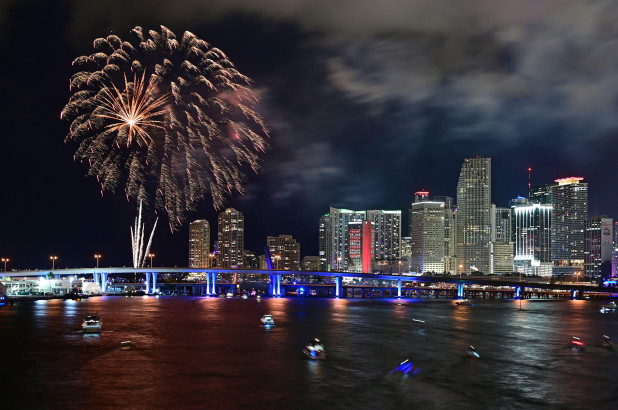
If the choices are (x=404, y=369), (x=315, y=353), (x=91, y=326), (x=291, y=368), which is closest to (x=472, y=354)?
(x=404, y=369)

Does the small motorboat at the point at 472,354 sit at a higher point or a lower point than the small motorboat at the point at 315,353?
lower

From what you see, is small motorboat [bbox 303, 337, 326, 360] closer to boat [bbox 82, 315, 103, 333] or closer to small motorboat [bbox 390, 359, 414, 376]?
small motorboat [bbox 390, 359, 414, 376]

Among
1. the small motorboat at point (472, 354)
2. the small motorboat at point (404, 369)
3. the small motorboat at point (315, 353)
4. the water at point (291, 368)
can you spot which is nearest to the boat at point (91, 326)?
the water at point (291, 368)

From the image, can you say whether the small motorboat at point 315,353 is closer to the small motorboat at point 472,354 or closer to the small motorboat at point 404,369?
the small motorboat at point 404,369

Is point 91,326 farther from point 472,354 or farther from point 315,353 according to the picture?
point 472,354

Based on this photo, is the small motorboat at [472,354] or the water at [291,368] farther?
the small motorboat at [472,354]

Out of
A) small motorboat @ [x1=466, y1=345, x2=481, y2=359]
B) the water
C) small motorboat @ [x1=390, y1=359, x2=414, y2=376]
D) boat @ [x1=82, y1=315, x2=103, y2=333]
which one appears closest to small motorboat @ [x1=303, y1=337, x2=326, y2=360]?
the water

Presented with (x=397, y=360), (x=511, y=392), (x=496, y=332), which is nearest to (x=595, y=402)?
(x=511, y=392)

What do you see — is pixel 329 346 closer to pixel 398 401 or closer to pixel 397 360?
pixel 397 360

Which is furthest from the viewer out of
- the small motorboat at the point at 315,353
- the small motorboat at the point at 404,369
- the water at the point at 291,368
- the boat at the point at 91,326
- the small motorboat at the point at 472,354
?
the boat at the point at 91,326
